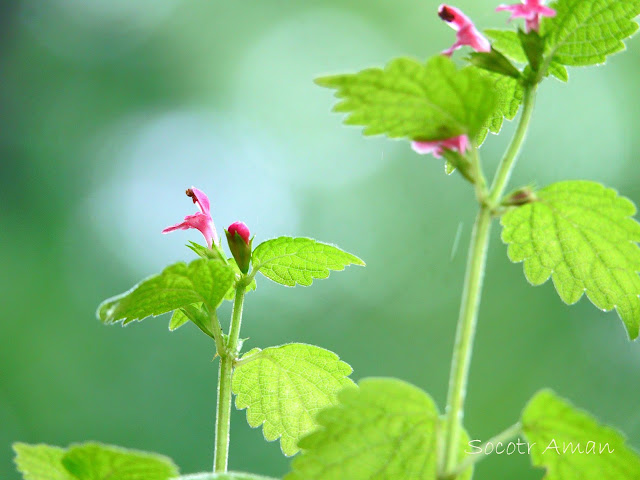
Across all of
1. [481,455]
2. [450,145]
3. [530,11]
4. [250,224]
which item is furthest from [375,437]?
[250,224]

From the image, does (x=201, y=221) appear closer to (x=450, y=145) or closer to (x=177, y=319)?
(x=177, y=319)

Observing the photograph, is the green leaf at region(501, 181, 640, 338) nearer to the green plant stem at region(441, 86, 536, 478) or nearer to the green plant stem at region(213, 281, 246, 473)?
the green plant stem at region(441, 86, 536, 478)

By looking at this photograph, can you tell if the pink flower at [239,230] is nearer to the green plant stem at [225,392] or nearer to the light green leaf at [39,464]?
the green plant stem at [225,392]

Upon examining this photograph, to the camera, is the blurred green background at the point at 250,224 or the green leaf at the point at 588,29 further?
the blurred green background at the point at 250,224

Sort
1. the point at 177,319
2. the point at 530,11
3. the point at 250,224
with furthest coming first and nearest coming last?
1. the point at 250,224
2. the point at 177,319
3. the point at 530,11

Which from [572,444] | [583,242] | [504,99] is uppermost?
[504,99]

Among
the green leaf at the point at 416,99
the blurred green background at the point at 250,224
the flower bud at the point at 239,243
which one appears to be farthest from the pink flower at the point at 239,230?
the blurred green background at the point at 250,224
